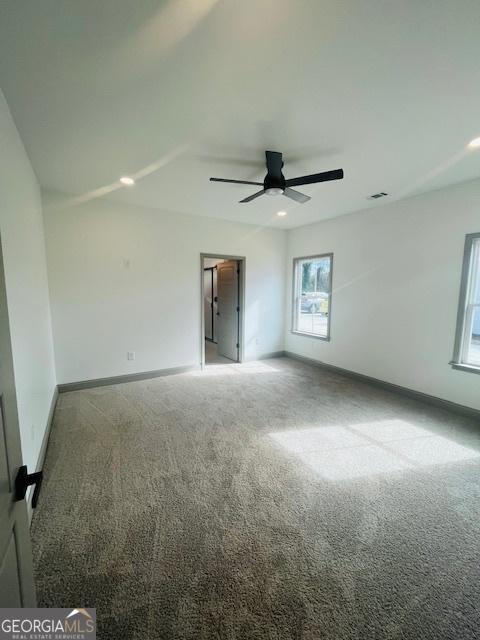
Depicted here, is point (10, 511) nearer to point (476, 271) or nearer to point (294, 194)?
point (294, 194)

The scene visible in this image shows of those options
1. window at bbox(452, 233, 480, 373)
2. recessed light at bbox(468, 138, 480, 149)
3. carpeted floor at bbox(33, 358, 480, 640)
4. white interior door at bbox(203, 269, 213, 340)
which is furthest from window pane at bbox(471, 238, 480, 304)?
white interior door at bbox(203, 269, 213, 340)

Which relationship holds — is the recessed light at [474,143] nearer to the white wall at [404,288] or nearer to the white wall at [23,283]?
the white wall at [404,288]

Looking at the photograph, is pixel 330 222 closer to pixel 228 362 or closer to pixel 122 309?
pixel 228 362

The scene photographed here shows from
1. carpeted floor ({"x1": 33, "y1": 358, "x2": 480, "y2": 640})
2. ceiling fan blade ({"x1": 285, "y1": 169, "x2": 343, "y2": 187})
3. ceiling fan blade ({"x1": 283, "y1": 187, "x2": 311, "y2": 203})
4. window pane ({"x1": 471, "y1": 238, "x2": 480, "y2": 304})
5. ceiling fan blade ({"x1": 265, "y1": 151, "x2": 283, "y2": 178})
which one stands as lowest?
carpeted floor ({"x1": 33, "y1": 358, "x2": 480, "y2": 640})

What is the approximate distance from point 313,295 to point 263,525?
4.24m

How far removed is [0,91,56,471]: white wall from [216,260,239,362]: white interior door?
11.0 ft

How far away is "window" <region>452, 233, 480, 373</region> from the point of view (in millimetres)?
3162

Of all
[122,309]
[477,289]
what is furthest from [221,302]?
[477,289]

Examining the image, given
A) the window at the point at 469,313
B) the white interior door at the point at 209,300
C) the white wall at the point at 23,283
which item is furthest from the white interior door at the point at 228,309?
the window at the point at 469,313

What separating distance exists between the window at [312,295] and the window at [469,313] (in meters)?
1.95

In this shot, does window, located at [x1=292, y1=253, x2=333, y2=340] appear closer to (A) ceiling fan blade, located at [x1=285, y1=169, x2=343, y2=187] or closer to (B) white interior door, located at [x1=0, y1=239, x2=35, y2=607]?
(A) ceiling fan blade, located at [x1=285, y1=169, x2=343, y2=187]

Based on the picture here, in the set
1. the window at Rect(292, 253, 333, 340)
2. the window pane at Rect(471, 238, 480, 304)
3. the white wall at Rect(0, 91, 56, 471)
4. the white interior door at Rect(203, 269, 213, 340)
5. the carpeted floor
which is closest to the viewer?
the carpeted floor

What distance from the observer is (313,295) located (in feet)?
17.5

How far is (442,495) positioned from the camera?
1.97 meters
